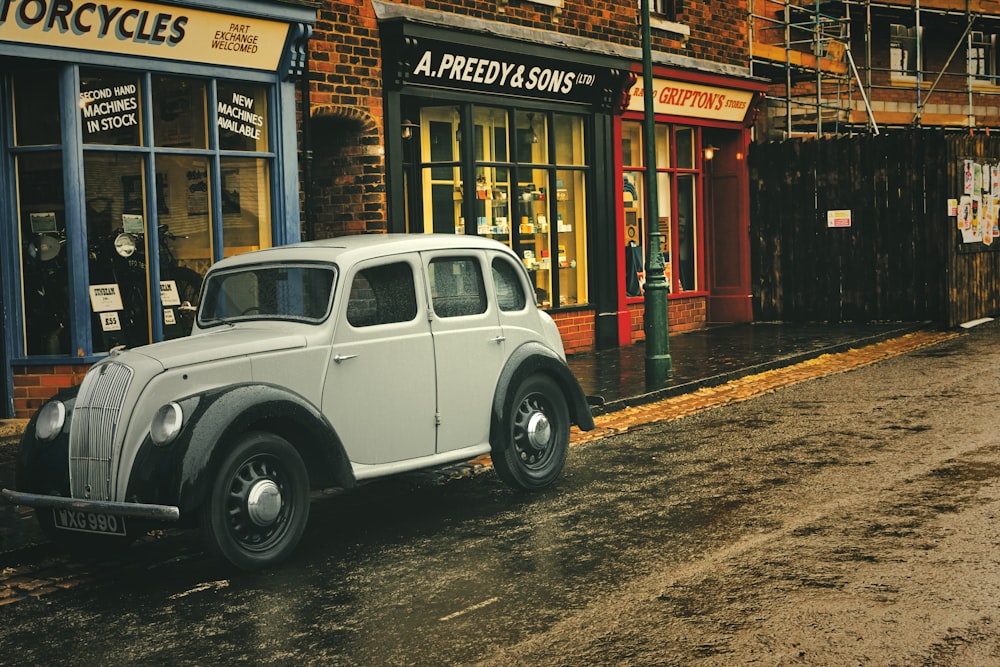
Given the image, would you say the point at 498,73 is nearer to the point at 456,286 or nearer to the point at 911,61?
the point at 456,286

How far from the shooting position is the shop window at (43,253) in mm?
11602

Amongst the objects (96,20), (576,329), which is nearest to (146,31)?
(96,20)

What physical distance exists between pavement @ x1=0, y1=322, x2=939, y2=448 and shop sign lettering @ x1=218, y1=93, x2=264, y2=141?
12.1 feet

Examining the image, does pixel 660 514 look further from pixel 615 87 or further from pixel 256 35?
pixel 615 87

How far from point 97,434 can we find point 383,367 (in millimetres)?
1732

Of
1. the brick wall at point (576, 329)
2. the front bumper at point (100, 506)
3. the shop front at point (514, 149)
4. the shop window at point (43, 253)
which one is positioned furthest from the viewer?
the brick wall at point (576, 329)

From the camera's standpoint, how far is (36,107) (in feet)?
37.9

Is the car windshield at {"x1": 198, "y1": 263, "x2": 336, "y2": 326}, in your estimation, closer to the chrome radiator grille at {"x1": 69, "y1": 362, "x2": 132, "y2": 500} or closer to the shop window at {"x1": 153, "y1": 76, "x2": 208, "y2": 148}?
the chrome radiator grille at {"x1": 69, "y1": 362, "x2": 132, "y2": 500}

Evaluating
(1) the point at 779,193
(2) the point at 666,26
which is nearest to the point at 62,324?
(2) the point at 666,26

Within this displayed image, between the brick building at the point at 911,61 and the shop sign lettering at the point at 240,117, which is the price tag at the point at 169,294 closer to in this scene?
the shop sign lettering at the point at 240,117

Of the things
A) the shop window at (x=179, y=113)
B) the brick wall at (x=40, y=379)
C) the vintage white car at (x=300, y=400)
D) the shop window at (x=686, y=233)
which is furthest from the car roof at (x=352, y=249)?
the shop window at (x=686, y=233)

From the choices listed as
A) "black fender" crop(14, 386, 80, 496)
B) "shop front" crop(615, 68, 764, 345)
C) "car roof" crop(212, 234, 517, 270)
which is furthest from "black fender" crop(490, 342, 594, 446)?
"shop front" crop(615, 68, 764, 345)

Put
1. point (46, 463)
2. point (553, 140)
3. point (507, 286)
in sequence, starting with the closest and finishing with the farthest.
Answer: point (46, 463)
point (507, 286)
point (553, 140)

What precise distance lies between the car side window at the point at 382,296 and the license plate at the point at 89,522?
181cm
